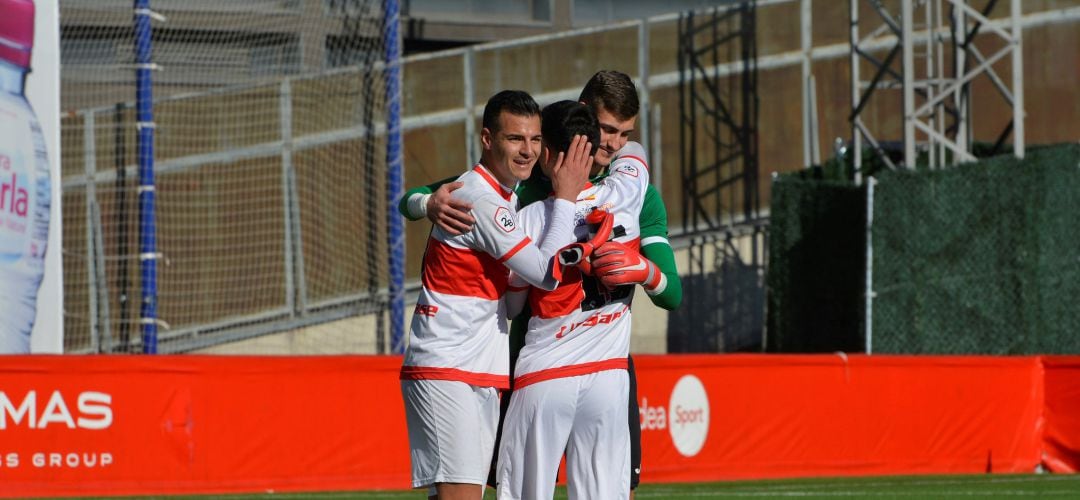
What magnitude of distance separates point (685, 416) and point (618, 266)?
904 centimetres

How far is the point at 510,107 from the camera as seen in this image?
5324 mm

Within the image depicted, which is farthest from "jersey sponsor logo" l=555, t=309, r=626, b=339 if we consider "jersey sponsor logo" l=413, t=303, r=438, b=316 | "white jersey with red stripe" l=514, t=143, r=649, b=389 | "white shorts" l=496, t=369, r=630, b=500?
"jersey sponsor logo" l=413, t=303, r=438, b=316

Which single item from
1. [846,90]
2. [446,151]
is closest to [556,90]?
[446,151]

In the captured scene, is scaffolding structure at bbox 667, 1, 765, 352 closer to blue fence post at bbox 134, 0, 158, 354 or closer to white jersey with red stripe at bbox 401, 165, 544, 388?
blue fence post at bbox 134, 0, 158, 354

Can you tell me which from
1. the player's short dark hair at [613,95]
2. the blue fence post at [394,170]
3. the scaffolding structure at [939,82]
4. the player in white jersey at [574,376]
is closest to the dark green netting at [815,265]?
the scaffolding structure at [939,82]

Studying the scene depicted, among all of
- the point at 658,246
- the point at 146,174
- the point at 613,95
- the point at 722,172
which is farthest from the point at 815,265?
the point at 613,95

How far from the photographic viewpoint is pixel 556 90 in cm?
2100

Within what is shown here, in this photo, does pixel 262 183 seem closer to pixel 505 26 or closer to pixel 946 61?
pixel 505 26

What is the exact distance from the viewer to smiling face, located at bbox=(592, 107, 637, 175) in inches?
222

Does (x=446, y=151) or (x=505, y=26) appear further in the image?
(x=505, y=26)

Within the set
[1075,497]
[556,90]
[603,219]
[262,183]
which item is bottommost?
[1075,497]

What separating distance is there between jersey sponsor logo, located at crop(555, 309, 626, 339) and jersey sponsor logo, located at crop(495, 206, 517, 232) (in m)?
0.41

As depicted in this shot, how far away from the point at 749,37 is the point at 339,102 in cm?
678

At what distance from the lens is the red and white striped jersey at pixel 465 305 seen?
17.8 feet
